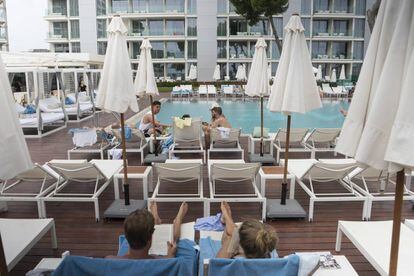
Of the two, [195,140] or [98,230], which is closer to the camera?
[98,230]

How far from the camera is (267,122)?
569 inches

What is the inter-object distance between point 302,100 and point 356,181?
2.60 meters

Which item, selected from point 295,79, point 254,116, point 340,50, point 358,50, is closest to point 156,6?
point 340,50

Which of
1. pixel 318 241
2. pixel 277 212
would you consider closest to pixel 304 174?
pixel 277 212

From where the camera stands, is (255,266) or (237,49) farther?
(237,49)

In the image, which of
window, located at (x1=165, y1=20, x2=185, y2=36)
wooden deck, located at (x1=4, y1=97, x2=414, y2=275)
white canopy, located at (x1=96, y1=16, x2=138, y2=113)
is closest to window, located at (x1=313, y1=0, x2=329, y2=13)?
window, located at (x1=165, y1=20, x2=185, y2=36)

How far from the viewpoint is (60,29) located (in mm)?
38750

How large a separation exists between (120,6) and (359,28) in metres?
24.0

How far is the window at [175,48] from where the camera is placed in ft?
118

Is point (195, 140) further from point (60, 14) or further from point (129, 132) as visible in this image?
point (60, 14)

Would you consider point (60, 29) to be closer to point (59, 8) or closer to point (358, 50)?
point (59, 8)

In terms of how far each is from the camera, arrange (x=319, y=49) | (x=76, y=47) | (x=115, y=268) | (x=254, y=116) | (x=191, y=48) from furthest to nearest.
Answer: (x=76, y=47) → (x=319, y=49) → (x=191, y=48) → (x=254, y=116) → (x=115, y=268)

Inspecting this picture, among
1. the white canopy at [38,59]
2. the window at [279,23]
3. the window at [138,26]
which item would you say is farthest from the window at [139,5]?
the white canopy at [38,59]

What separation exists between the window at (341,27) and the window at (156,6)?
17366 millimetres
